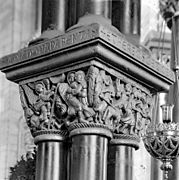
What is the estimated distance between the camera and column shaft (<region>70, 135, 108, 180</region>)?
3.27m

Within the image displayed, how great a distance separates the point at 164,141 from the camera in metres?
6.55

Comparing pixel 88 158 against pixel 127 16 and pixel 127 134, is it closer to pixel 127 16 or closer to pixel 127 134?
pixel 127 134

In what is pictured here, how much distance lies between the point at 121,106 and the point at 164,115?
3304 mm

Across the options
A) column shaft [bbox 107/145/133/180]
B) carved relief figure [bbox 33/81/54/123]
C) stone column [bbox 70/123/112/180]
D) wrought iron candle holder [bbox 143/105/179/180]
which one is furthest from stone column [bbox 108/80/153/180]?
wrought iron candle holder [bbox 143/105/179/180]

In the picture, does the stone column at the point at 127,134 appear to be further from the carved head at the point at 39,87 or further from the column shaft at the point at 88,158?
the carved head at the point at 39,87

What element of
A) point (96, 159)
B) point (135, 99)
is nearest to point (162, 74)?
point (135, 99)

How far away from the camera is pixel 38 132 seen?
11.7 feet

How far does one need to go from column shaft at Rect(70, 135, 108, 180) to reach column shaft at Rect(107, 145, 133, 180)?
0.28m

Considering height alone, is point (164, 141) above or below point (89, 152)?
above

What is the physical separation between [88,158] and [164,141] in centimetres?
335

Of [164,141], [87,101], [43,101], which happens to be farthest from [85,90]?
[164,141]

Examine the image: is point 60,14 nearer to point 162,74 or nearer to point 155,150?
point 162,74

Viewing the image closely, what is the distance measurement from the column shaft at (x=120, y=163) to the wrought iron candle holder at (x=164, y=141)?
2759 millimetres

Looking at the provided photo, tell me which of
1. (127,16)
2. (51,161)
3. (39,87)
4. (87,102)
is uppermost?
(127,16)
